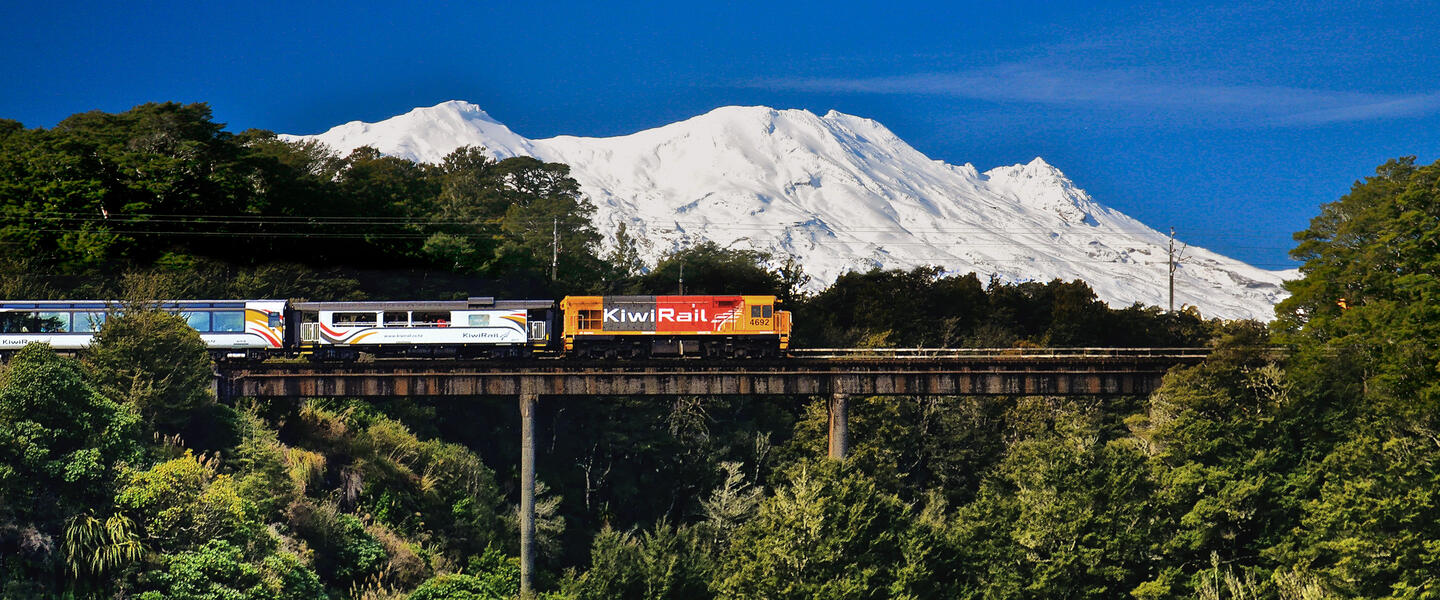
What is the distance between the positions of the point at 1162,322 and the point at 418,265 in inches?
2171

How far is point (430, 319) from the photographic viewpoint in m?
62.4

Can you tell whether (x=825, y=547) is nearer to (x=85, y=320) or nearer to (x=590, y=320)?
(x=590, y=320)

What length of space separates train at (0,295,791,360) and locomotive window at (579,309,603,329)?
0.05 metres

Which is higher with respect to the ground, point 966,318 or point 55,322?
point 966,318

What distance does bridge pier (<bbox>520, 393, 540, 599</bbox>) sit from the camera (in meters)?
55.9

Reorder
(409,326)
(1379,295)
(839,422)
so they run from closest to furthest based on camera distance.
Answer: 1. (1379,295)
2. (839,422)
3. (409,326)

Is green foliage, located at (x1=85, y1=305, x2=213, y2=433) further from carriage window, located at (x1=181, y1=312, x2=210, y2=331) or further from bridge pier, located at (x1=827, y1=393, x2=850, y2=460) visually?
bridge pier, located at (x1=827, y1=393, x2=850, y2=460)

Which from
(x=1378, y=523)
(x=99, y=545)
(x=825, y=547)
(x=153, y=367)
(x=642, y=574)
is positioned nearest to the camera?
(x=99, y=545)

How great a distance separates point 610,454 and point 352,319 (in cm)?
1716

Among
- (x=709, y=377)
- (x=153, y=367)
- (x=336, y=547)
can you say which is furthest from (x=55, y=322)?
(x=709, y=377)

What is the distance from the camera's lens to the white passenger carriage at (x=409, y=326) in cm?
6191

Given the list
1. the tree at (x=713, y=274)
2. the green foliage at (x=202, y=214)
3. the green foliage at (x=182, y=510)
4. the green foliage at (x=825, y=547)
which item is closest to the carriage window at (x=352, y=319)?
the green foliage at (x=202, y=214)

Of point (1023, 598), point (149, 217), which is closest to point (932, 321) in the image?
point (1023, 598)

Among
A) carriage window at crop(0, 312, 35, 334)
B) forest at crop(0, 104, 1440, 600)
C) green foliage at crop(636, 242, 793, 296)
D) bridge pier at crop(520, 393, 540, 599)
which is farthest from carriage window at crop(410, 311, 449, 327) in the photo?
green foliage at crop(636, 242, 793, 296)
